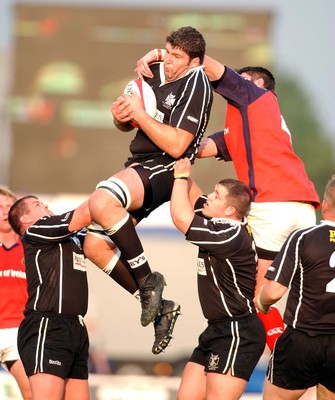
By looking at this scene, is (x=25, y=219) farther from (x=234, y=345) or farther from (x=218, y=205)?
(x=234, y=345)

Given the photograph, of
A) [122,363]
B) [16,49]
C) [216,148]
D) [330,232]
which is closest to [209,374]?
[330,232]

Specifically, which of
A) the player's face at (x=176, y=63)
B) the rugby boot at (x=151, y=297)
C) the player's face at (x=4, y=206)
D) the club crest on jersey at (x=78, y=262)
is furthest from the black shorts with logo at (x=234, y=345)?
the player's face at (x=4, y=206)

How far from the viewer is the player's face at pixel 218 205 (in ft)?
24.0

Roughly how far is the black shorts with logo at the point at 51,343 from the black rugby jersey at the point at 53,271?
74 mm

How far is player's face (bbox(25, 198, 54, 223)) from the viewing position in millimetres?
7895

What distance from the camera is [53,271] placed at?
299 inches

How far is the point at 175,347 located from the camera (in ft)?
63.2

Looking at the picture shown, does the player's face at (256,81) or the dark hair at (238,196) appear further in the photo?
the player's face at (256,81)

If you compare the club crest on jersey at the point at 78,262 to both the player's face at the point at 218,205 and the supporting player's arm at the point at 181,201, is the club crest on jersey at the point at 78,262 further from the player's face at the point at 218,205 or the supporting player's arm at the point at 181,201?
the player's face at the point at 218,205

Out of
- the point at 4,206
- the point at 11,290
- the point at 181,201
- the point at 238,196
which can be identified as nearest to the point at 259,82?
the point at 238,196

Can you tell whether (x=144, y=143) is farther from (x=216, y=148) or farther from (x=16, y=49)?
(x=16, y=49)

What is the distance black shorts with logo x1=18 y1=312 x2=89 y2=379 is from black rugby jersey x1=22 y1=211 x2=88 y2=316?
74mm

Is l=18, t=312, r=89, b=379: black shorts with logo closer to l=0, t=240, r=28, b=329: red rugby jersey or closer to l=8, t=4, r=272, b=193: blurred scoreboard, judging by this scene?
l=0, t=240, r=28, b=329: red rugby jersey

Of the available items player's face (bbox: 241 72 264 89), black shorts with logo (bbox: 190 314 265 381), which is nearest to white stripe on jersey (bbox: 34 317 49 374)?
black shorts with logo (bbox: 190 314 265 381)
